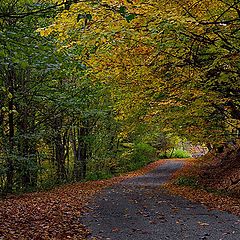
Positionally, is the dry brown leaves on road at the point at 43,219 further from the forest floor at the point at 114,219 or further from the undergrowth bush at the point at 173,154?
the undergrowth bush at the point at 173,154

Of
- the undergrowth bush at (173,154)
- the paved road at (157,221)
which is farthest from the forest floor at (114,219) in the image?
the undergrowth bush at (173,154)

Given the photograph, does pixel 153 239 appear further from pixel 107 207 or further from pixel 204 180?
pixel 204 180

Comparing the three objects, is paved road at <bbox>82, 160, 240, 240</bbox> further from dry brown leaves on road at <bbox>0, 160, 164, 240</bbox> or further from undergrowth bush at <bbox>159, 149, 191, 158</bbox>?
undergrowth bush at <bbox>159, 149, 191, 158</bbox>

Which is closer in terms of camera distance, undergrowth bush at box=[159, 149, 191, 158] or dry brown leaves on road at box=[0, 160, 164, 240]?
dry brown leaves on road at box=[0, 160, 164, 240]

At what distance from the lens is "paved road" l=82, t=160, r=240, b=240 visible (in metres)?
7.19

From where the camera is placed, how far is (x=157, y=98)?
518 inches

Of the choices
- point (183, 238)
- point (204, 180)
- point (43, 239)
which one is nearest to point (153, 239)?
point (183, 238)

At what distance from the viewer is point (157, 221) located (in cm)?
860

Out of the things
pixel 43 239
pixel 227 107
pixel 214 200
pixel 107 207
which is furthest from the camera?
pixel 227 107

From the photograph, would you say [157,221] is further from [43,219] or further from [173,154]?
[173,154]

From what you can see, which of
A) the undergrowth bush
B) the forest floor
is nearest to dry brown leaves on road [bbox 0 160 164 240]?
the forest floor

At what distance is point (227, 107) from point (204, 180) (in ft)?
21.3

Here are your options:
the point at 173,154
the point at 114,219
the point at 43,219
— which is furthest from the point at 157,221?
the point at 173,154

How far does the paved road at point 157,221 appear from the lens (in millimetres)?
7188
